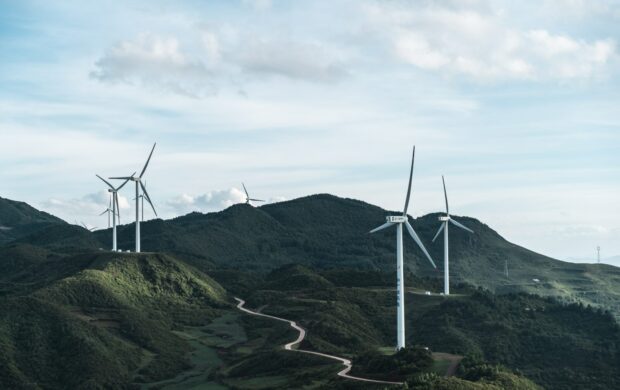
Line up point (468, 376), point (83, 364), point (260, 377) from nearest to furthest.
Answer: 1. point (468, 376)
2. point (260, 377)
3. point (83, 364)

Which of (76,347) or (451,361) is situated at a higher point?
(451,361)

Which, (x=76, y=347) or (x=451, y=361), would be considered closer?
(x=451, y=361)

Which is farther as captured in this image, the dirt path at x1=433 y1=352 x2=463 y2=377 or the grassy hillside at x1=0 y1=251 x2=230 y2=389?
the grassy hillside at x1=0 y1=251 x2=230 y2=389

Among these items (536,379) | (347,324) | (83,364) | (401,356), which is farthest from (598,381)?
(83,364)

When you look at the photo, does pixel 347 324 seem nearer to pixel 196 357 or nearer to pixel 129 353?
pixel 196 357

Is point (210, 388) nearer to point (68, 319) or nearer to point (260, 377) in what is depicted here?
point (260, 377)

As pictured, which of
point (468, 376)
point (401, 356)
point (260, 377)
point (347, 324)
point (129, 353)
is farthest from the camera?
point (347, 324)

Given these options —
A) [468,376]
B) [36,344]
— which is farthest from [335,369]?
[36,344]

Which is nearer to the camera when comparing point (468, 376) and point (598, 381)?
point (468, 376)

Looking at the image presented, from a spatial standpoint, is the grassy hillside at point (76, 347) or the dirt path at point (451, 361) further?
the grassy hillside at point (76, 347)
